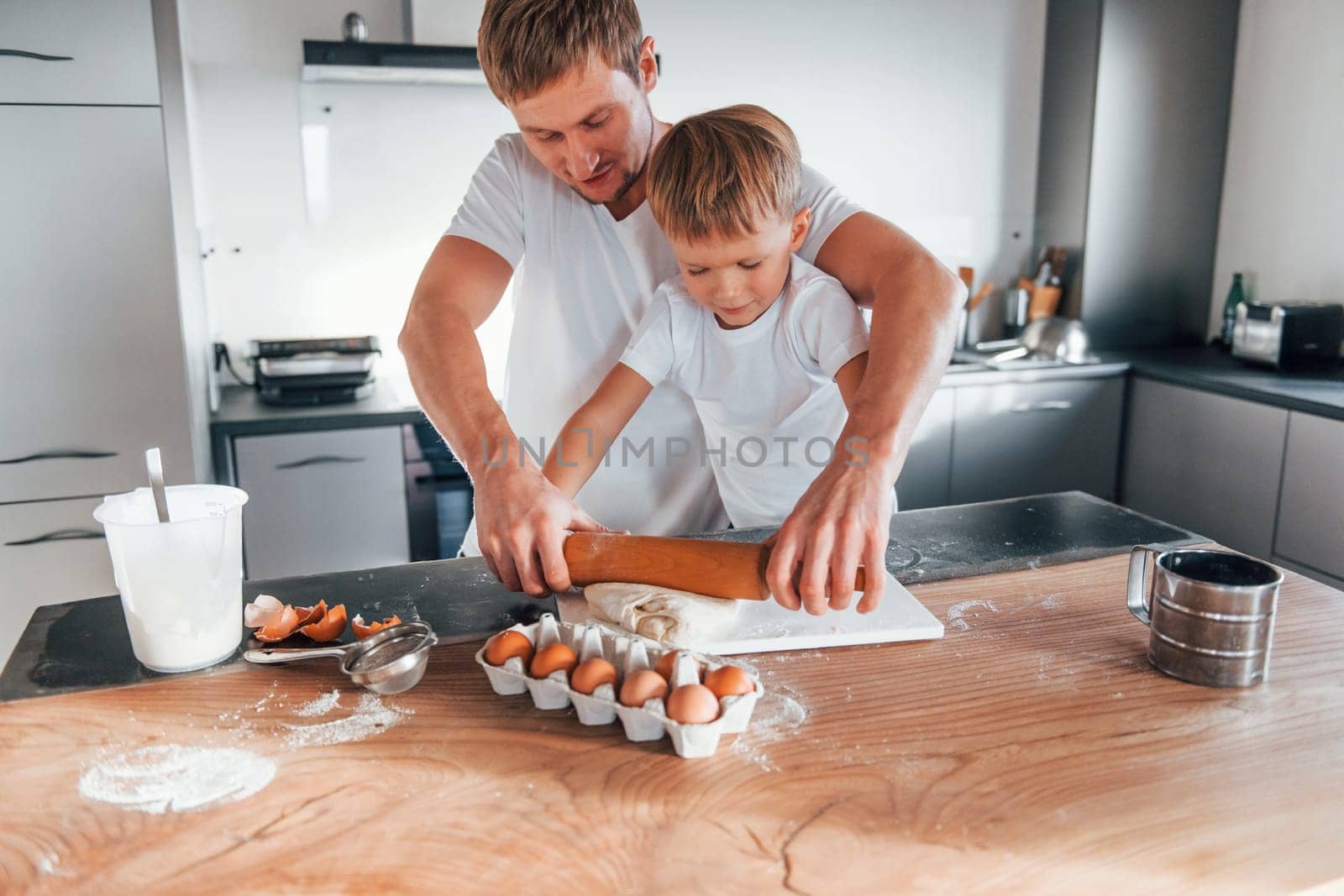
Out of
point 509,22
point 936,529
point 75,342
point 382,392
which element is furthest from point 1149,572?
point 75,342

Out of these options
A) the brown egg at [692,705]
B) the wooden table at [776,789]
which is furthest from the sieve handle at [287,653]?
the brown egg at [692,705]

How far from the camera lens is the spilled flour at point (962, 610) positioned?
1.00 meters

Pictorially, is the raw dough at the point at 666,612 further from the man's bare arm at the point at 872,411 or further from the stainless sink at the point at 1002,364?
the stainless sink at the point at 1002,364

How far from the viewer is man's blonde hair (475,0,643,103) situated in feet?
3.71

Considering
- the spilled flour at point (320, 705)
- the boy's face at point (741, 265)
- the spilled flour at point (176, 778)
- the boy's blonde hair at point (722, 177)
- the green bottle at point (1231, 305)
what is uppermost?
the boy's blonde hair at point (722, 177)

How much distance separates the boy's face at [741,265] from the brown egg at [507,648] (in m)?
0.56

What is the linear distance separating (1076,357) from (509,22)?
2340mm

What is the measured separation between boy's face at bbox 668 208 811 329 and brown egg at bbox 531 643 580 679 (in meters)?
0.57

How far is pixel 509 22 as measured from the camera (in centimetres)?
115

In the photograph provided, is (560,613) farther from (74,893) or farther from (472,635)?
(74,893)

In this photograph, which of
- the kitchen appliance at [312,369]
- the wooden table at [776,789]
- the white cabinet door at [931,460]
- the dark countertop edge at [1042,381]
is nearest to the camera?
the wooden table at [776,789]

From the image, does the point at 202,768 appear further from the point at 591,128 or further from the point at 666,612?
the point at 591,128

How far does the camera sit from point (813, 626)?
968mm

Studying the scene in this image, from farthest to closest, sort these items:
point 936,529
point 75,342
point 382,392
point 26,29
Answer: point 382,392, point 75,342, point 26,29, point 936,529
